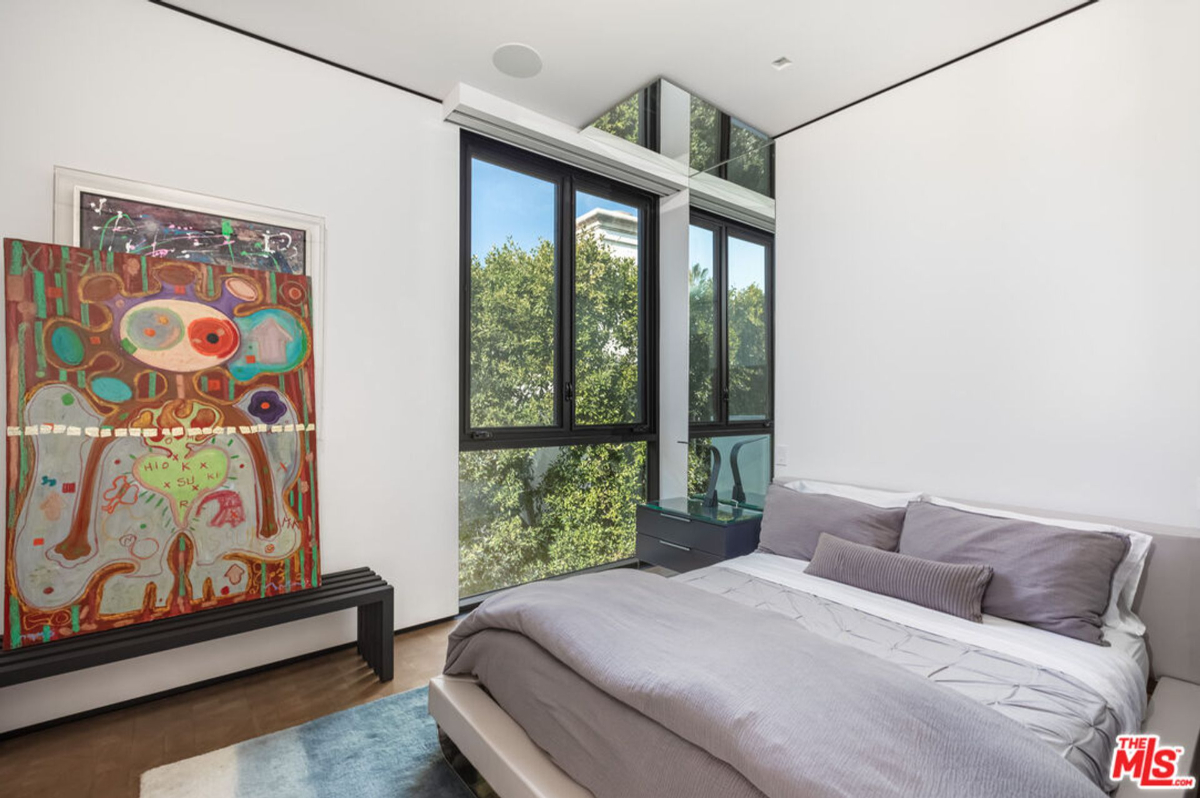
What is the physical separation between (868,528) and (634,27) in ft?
7.70

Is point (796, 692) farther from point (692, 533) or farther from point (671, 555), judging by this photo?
point (671, 555)

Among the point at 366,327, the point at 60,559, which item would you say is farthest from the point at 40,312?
the point at 366,327

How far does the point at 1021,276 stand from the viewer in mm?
2436

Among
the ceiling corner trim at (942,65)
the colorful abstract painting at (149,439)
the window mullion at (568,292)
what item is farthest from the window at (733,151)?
the colorful abstract painting at (149,439)

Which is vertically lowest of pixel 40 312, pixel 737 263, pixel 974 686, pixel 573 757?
pixel 573 757

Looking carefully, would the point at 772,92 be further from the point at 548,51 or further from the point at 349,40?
the point at 349,40

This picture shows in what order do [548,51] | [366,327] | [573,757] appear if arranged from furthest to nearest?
[366,327], [548,51], [573,757]

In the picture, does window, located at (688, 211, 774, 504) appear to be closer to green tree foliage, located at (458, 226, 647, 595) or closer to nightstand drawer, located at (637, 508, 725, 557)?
nightstand drawer, located at (637, 508, 725, 557)

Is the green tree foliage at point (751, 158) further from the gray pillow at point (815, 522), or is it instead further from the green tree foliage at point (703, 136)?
the gray pillow at point (815, 522)

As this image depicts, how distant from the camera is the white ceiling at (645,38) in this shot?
7.60 feet

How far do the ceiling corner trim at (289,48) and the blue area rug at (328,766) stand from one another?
2860 mm

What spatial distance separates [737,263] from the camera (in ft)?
11.8

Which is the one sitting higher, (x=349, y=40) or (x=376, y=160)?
(x=349, y=40)

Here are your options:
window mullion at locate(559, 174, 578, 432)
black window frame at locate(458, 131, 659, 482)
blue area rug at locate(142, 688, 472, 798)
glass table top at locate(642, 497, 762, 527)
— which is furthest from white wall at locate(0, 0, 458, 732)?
glass table top at locate(642, 497, 762, 527)
